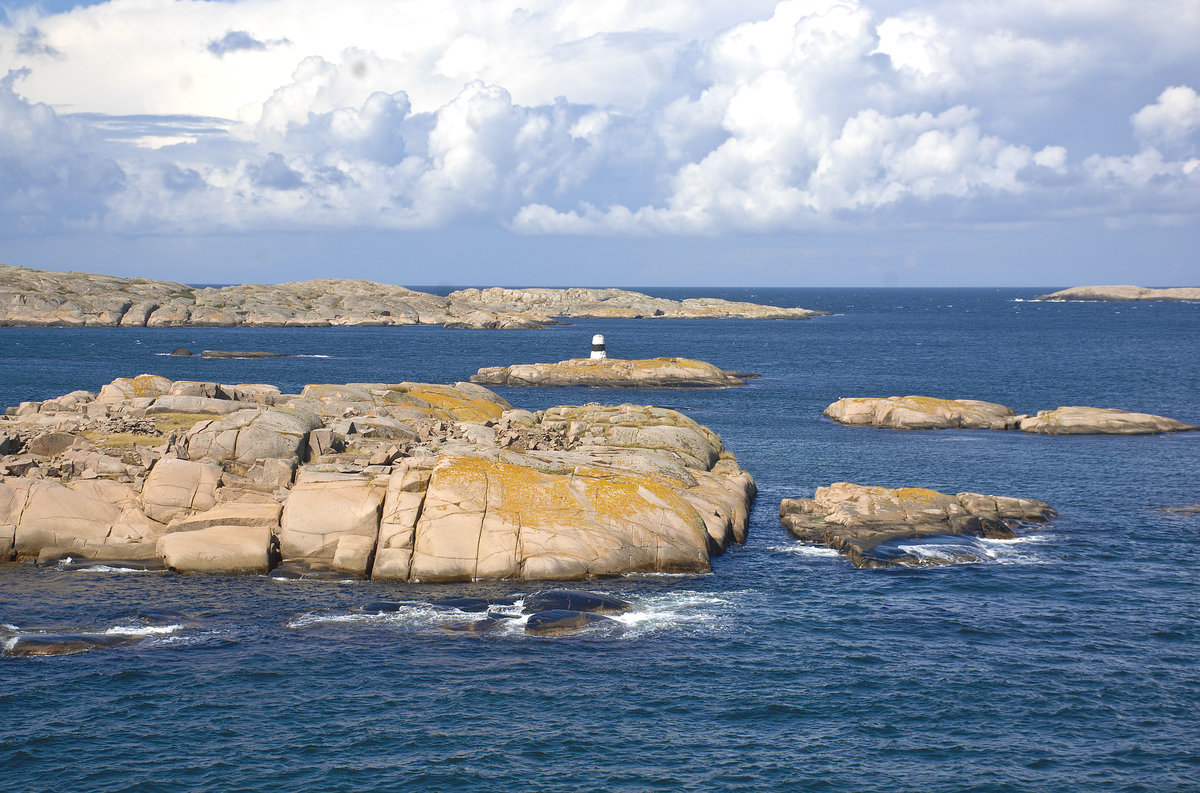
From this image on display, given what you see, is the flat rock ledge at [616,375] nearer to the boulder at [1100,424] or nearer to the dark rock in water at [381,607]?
the boulder at [1100,424]

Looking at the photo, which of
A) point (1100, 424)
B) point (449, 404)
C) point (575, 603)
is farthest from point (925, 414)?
point (575, 603)

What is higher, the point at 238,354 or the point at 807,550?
the point at 238,354

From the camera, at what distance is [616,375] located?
100 m

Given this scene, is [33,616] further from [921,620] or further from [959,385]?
[959,385]

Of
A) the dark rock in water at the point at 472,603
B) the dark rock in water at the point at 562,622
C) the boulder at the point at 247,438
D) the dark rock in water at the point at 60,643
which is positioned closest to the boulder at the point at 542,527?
the dark rock in water at the point at 472,603

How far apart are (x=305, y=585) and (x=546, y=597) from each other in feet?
28.1

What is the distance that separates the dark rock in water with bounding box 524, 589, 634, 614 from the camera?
98.6 ft

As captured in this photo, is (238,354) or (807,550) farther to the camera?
(238,354)

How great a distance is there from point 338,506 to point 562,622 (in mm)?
10454

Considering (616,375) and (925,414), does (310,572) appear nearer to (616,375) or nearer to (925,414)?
(925,414)

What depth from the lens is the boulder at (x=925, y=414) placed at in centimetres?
7069

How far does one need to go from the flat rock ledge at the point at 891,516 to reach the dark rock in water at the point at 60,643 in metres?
25.5

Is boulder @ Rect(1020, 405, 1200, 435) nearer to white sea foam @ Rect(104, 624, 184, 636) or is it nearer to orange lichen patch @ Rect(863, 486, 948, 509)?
orange lichen patch @ Rect(863, 486, 948, 509)

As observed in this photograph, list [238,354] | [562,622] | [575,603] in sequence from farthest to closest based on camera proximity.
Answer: [238,354] → [575,603] → [562,622]
